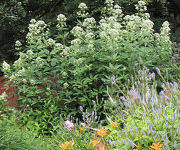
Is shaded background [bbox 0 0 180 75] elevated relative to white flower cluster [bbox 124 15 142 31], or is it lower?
elevated

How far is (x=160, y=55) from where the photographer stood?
5.46 meters

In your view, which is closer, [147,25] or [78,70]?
[78,70]

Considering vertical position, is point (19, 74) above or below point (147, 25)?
below

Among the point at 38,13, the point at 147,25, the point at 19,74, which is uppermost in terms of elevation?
the point at 38,13

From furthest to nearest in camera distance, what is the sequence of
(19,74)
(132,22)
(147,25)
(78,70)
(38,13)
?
(38,13) < (132,22) < (147,25) < (19,74) < (78,70)

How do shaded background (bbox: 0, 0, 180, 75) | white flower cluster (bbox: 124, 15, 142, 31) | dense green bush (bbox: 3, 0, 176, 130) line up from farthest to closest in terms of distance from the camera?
shaded background (bbox: 0, 0, 180, 75) → white flower cluster (bbox: 124, 15, 142, 31) → dense green bush (bbox: 3, 0, 176, 130)

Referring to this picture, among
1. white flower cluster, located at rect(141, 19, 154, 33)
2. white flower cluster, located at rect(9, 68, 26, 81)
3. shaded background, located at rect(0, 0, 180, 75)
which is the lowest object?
white flower cluster, located at rect(9, 68, 26, 81)

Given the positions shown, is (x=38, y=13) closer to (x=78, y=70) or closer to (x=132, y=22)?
(x=132, y=22)

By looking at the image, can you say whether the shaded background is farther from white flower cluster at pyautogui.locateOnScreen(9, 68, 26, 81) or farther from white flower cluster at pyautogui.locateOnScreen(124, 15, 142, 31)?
white flower cluster at pyautogui.locateOnScreen(9, 68, 26, 81)

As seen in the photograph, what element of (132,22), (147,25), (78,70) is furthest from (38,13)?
(78,70)

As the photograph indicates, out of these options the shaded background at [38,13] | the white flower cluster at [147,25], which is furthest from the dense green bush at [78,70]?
the shaded background at [38,13]

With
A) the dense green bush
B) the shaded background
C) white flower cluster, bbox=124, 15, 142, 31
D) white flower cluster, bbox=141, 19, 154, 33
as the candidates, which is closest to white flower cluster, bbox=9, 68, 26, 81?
the dense green bush

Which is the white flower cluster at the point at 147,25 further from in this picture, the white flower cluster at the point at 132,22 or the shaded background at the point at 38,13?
the shaded background at the point at 38,13

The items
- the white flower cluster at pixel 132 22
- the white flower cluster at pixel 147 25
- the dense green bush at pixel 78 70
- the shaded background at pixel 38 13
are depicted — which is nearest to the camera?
the dense green bush at pixel 78 70
